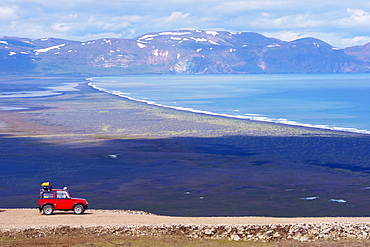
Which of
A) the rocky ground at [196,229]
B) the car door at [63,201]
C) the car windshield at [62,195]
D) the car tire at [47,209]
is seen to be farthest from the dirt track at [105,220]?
the car windshield at [62,195]

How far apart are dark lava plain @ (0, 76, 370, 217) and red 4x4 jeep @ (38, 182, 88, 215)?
4448mm

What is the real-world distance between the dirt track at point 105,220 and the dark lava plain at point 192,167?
3.59 metres

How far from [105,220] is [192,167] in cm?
2192

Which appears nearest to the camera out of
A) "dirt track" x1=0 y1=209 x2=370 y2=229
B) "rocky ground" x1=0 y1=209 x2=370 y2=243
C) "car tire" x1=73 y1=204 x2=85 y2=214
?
"rocky ground" x1=0 y1=209 x2=370 y2=243

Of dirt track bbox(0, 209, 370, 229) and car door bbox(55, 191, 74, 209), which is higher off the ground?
car door bbox(55, 191, 74, 209)

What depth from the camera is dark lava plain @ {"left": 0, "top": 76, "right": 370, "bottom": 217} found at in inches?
1483

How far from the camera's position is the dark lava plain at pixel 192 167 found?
37.7 metres

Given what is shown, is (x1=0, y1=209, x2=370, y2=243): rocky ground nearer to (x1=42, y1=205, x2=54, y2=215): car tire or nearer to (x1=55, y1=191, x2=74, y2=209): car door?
(x1=42, y1=205, x2=54, y2=215): car tire

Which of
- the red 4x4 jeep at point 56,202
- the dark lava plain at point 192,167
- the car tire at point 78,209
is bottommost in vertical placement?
the dark lava plain at point 192,167

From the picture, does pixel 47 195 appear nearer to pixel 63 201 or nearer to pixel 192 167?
pixel 63 201

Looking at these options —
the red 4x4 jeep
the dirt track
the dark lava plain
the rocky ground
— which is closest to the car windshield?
the red 4x4 jeep

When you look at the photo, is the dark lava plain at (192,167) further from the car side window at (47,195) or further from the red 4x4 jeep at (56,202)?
the car side window at (47,195)

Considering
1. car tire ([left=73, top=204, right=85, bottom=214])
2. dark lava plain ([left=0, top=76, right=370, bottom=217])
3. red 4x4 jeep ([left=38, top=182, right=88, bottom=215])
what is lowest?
dark lava plain ([left=0, top=76, right=370, bottom=217])

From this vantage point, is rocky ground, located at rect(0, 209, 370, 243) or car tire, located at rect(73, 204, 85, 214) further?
car tire, located at rect(73, 204, 85, 214)
